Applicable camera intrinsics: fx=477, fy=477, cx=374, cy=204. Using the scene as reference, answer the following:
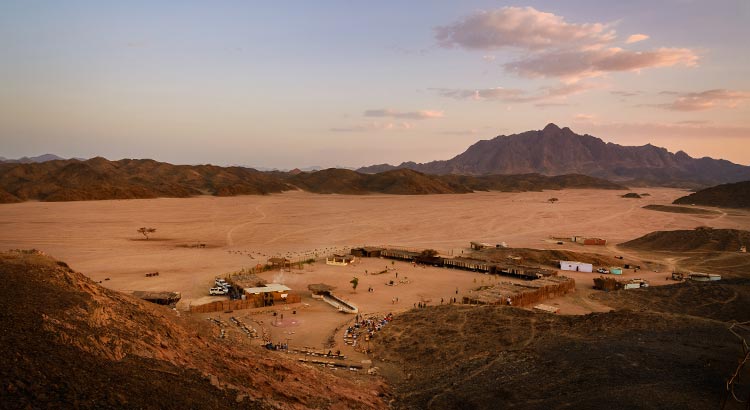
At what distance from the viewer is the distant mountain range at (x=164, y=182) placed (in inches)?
4205

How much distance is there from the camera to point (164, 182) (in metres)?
136

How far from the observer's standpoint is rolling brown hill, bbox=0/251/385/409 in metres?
9.78

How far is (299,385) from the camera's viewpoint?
1559 centimetres

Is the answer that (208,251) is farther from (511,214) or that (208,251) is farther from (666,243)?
(511,214)

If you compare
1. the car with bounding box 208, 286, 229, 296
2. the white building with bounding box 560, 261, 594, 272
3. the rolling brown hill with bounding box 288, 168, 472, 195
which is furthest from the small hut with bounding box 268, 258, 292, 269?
the rolling brown hill with bounding box 288, 168, 472, 195

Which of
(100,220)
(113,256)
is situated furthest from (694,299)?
(100,220)

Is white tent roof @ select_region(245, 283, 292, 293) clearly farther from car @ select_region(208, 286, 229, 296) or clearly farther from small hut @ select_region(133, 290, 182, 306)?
small hut @ select_region(133, 290, 182, 306)

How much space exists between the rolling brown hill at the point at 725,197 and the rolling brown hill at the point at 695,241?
67257 mm

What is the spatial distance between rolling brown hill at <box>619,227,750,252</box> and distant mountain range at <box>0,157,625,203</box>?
100387mm

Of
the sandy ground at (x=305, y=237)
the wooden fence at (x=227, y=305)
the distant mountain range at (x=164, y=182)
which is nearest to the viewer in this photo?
the wooden fence at (x=227, y=305)

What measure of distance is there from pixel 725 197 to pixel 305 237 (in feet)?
358

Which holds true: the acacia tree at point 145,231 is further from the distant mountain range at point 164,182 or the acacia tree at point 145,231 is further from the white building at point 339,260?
the distant mountain range at point 164,182

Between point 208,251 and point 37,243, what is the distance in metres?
18.1

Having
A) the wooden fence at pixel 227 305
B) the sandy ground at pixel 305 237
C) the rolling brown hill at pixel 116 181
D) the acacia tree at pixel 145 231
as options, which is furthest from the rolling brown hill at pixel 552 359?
the rolling brown hill at pixel 116 181
